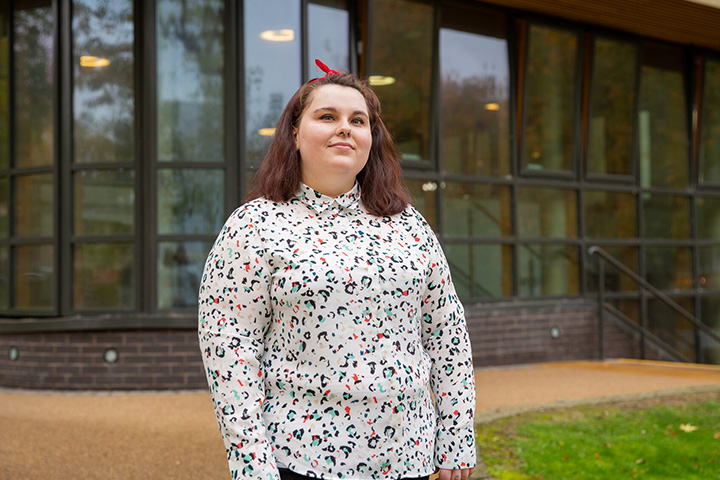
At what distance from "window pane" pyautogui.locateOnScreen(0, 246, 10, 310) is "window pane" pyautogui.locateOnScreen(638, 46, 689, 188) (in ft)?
28.4

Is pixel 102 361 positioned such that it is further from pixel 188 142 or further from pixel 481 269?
pixel 481 269

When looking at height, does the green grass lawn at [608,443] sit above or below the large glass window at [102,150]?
below

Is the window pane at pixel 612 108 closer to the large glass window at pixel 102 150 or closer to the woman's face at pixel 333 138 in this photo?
the large glass window at pixel 102 150

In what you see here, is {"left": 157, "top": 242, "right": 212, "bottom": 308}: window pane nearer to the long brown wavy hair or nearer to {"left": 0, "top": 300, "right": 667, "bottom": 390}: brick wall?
{"left": 0, "top": 300, "right": 667, "bottom": 390}: brick wall

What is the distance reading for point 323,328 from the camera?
1.99 metres

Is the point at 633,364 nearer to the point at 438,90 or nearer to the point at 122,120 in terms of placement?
the point at 438,90

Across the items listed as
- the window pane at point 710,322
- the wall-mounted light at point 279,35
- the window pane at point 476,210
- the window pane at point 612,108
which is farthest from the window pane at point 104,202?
the window pane at point 710,322

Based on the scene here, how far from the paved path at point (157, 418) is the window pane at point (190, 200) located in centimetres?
167

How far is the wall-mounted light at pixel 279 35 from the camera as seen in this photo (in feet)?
27.2

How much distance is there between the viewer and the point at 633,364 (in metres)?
9.89

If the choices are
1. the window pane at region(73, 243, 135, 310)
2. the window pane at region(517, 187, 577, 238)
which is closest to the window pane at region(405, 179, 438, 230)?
the window pane at region(517, 187, 577, 238)

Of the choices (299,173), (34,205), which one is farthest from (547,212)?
(299,173)

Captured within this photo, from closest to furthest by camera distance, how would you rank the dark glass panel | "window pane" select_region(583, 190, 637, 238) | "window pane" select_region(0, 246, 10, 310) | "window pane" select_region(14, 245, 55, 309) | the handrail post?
"window pane" select_region(14, 245, 55, 309), "window pane" select_region(0, 246, 10, 310), the handrail post, "window pane" select_region(583, 190, 637, 238), the dark glass panel

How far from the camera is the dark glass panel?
1149 cm
